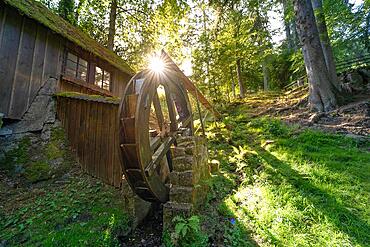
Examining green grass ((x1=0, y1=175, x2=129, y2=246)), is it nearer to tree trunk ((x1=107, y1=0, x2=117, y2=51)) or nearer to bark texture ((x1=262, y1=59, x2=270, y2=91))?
tree trunk ((x1=107, y1=0, x2=117, y2=51))

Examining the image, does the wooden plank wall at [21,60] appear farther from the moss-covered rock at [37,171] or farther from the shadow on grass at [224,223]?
the shadow on grass at [224,223]

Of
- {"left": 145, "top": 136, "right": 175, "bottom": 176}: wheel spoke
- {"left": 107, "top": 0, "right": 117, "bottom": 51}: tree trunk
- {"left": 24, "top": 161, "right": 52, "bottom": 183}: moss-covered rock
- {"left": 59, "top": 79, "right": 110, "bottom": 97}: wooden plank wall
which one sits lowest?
{"left": 24, "top": 161, "right": 52, "bottom": 183}: moss-covered rock

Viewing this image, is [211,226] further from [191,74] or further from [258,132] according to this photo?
[191,74]

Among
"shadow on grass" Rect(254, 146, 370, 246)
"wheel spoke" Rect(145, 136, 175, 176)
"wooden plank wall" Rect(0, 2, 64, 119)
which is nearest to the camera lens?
"shadow on grass" Rect(254, 146, 370, 246)

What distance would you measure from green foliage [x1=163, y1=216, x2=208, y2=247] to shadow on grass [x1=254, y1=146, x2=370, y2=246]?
1.66 meters

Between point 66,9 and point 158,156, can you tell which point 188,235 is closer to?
point 158,156

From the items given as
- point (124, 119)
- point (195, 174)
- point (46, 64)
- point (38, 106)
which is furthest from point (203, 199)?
point (46, 64)

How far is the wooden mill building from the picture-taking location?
537 cm

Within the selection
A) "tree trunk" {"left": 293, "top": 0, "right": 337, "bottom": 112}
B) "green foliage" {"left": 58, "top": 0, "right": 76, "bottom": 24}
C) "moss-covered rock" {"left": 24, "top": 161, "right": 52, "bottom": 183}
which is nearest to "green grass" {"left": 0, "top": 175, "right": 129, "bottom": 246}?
"moss-covered rock" {"left": 24, "top": 161, "right": 52, "bottom": 183}

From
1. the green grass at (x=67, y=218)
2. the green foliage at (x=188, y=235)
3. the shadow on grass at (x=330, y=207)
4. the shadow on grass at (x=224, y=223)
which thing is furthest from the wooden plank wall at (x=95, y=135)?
the shadow on grass at (x=330, y=207)

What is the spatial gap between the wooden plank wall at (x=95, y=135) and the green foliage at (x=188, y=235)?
2.44 m

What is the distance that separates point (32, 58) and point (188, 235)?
21.6 feet

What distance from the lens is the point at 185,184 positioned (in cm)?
314

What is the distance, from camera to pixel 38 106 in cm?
589
